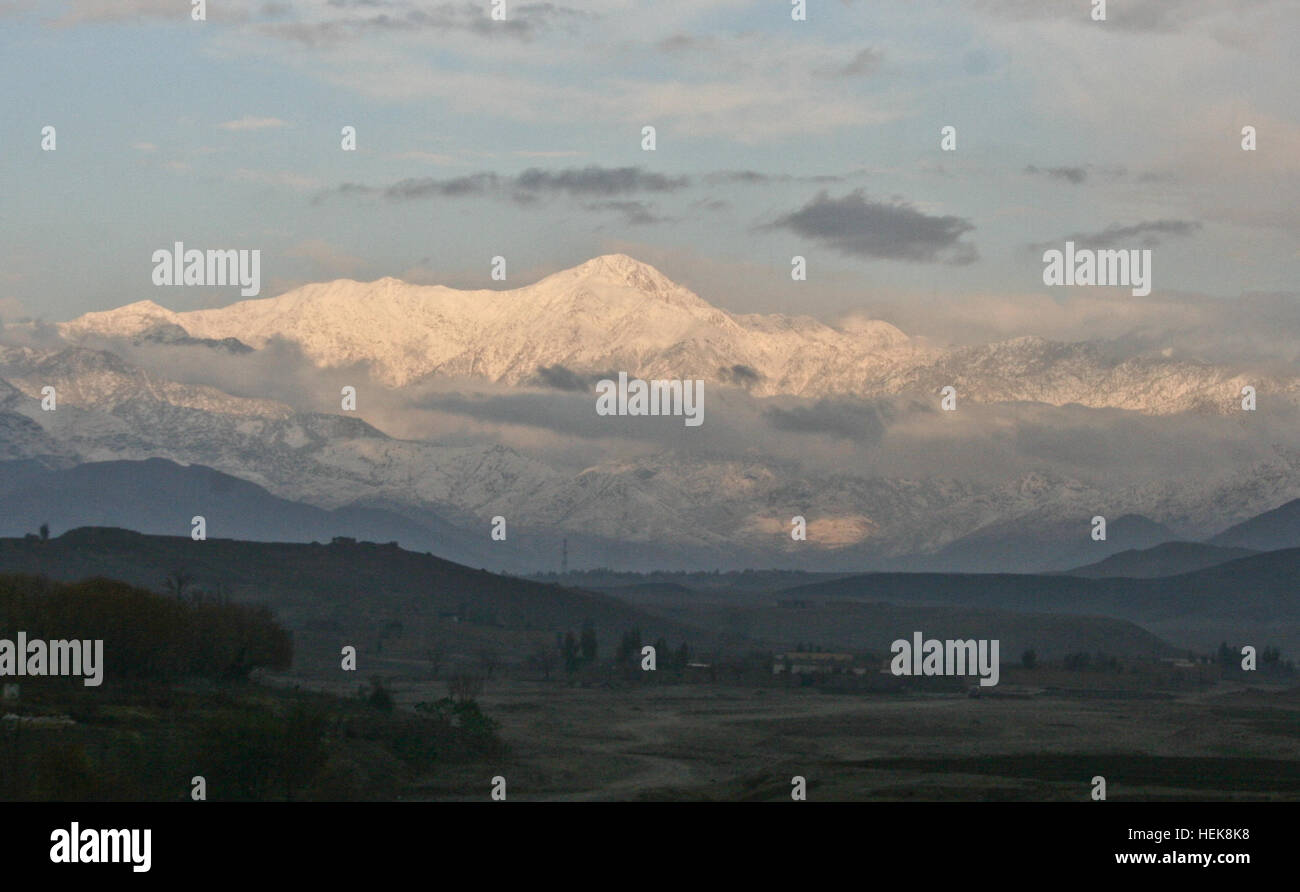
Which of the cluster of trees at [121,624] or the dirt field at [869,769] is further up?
the cluster of trees at [121,624]

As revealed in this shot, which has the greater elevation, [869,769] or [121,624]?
[121,624]

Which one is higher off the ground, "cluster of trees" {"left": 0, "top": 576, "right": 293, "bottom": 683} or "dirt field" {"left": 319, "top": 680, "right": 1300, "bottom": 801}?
"cluster of trees" {"left": 0, "top": 576, "right": 293, "bottom": 683}

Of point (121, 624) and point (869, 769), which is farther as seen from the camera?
point (121, 624)

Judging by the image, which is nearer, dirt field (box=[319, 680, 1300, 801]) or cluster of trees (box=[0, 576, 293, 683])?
dirt field (box=[319, 680, 1300, 801])

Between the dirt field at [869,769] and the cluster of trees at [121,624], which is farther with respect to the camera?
the cluster of trees at [121,624]

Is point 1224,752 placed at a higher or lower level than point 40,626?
lower
